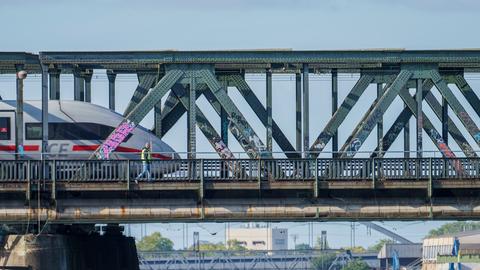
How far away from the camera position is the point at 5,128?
80750mm

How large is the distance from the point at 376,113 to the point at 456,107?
11.0ft

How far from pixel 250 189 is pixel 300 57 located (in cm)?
859

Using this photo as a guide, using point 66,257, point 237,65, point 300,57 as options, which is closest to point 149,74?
point 237,65

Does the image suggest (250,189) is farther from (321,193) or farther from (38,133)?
(38,133)

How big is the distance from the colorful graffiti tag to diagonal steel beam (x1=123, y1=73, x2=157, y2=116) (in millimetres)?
4278

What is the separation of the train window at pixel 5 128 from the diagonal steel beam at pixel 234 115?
42.6ft

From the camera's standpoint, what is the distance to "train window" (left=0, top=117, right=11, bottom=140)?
80625mm

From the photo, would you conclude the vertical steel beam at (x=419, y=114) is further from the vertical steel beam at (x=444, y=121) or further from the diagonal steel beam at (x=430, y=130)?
the vertical steel beam at (x=444, y=121)

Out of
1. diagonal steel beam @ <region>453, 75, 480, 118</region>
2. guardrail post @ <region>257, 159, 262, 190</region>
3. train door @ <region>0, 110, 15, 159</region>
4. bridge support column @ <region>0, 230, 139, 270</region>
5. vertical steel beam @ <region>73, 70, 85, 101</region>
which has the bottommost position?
bridge support column @ <region>0, 230, 139, 270</region>

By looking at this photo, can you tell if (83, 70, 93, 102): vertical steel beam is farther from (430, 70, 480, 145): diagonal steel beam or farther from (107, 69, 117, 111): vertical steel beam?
(430, 70, 480, 145): diagonal steel beam

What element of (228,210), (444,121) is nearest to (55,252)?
(228,210)

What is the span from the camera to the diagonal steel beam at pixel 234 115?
71.1 m

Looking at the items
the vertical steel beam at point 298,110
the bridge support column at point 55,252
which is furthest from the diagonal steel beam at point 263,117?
the bridge support column at point 55,252

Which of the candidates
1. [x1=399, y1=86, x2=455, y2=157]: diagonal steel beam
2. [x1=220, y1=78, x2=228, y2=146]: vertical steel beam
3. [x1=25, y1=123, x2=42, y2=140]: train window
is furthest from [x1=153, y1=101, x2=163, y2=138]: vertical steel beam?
[x1=399, y1=86, x2=455, y2=157]: diagonal steel beam
